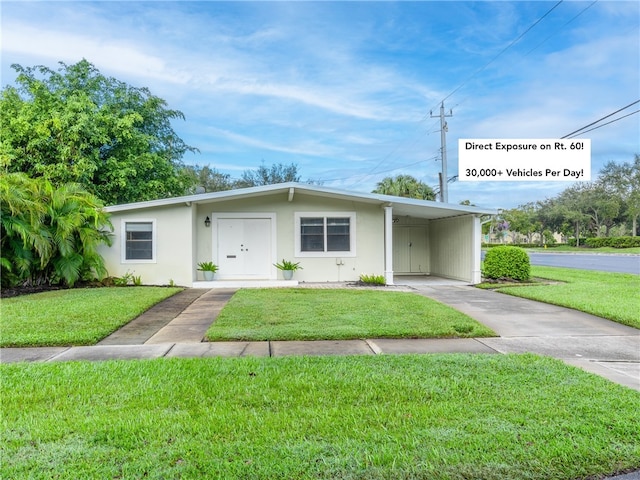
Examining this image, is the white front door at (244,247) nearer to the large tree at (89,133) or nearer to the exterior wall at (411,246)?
the exterior wall at (411,246)

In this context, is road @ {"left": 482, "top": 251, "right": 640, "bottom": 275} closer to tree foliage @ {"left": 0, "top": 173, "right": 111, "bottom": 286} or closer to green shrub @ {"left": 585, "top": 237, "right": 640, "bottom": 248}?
green shrub @ {"left": 585, "top": 237, "right": 640, "bottom": 248}

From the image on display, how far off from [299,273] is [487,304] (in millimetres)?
5859

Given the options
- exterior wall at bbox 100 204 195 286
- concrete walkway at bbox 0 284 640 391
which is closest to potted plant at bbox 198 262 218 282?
exterior wall at bbox 100 204 195 286

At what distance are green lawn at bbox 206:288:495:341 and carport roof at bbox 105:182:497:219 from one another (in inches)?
138

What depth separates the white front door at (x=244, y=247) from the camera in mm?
12969

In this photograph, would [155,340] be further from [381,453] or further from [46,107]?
[46,107]

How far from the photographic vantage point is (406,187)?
3350 centimetres

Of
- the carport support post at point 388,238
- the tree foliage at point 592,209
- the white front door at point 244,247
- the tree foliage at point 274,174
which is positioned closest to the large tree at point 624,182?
the tree foliage at point 592,209

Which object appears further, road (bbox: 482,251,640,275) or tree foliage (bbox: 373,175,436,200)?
tree foliage (bbox: 373,175,436,200)

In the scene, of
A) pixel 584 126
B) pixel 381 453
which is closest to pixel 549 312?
pixel 381 453

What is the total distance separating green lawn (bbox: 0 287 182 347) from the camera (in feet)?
18.3

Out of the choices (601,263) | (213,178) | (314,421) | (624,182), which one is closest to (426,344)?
(314,421)

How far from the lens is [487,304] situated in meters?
8.81

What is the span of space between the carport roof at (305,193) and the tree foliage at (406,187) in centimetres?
2007
